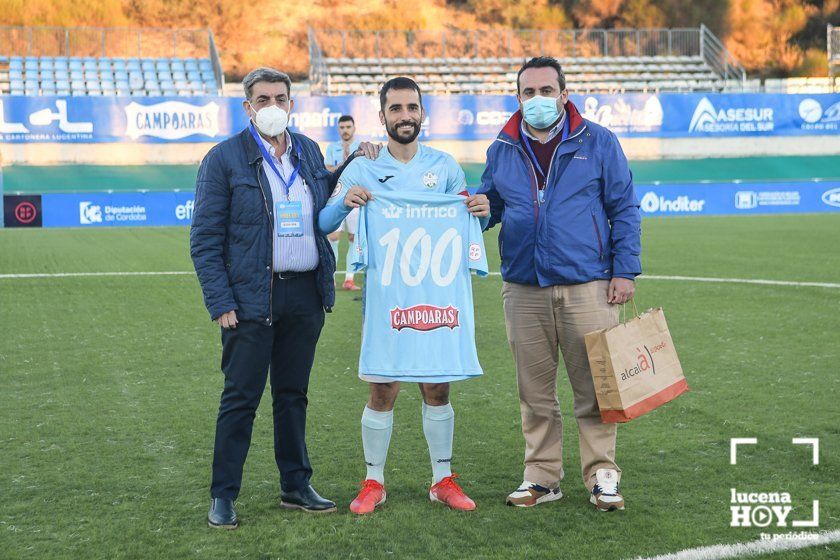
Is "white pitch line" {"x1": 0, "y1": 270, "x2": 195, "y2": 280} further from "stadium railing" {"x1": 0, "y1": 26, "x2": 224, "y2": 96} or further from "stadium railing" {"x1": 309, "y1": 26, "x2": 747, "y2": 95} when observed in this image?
"stadium railing" {"x1": 309, "y1": 26, "x2": 747, "y2": 95}

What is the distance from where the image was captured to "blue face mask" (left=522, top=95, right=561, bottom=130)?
473 centimetres

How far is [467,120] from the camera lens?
111 feet

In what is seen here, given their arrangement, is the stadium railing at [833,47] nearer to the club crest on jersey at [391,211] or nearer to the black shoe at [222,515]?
the club crest on jersey at [391,211]

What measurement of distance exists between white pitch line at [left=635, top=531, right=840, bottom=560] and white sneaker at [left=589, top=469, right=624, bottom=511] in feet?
1.84

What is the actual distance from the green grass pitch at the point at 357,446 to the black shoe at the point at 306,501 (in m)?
0.07

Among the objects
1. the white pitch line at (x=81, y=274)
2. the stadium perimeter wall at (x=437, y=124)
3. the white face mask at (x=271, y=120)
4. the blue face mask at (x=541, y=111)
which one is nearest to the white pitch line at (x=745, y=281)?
the white pitch line at (x=81, y=274)

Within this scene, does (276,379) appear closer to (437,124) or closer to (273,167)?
(273,167)

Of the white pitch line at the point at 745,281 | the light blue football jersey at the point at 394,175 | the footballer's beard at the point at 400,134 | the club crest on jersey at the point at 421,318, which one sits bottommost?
the white pitch line at the point at 745,281

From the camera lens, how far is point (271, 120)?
15.1ft

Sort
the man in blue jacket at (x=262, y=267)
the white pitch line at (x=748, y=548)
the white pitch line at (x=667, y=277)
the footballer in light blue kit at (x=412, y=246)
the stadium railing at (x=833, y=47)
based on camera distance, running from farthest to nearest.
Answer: the stadium railing at (x=833, y=47), the white pitch line at (x=667, y=277), the footballer in light blue kit at (x=412, y=246), the man in blue jacket at (x=262, y=267), the white pitch line at (x=748, y=548)

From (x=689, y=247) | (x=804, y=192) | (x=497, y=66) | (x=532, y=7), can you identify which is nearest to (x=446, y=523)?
(x=689, y=247)

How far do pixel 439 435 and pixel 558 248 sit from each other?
1016mm

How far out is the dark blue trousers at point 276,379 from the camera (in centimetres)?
464

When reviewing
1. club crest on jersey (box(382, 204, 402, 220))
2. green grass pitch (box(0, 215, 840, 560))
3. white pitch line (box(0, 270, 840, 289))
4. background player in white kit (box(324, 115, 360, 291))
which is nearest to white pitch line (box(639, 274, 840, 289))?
white pitch line (box(0, 270, 840, 289))
